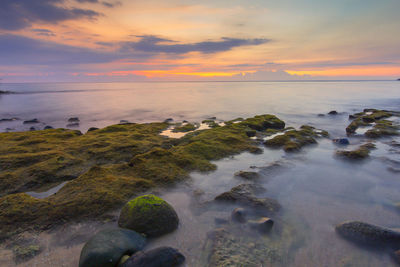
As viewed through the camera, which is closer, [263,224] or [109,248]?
[109,248]

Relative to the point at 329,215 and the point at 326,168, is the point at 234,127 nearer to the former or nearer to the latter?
the point at 326,168

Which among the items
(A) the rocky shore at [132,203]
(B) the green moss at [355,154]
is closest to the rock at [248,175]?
(A) the rocky shore at [132,203]

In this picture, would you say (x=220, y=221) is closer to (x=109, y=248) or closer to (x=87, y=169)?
(x=109, y=248)

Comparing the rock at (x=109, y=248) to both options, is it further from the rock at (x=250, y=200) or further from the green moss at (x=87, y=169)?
the rock at (x=250, y=200)

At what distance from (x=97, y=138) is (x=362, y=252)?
41.3 feet

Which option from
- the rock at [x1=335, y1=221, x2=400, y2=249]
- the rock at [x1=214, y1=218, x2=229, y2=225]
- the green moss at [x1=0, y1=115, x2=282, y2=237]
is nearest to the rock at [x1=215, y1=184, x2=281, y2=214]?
the rock at [x1=214, y1=218, x2=229, y2=225]

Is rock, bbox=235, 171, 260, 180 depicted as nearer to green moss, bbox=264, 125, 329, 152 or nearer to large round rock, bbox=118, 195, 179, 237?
large round rock, bbox=118, 195, 179, 237

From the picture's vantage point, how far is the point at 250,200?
6512mm

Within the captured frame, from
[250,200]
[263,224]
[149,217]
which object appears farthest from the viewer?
[250,200]

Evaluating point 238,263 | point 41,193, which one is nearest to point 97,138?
point 41,193

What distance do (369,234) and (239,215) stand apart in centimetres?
287

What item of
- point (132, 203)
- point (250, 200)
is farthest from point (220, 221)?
point (132, 203)

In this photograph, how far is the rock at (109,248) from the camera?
3967mm

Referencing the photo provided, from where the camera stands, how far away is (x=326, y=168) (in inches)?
366
